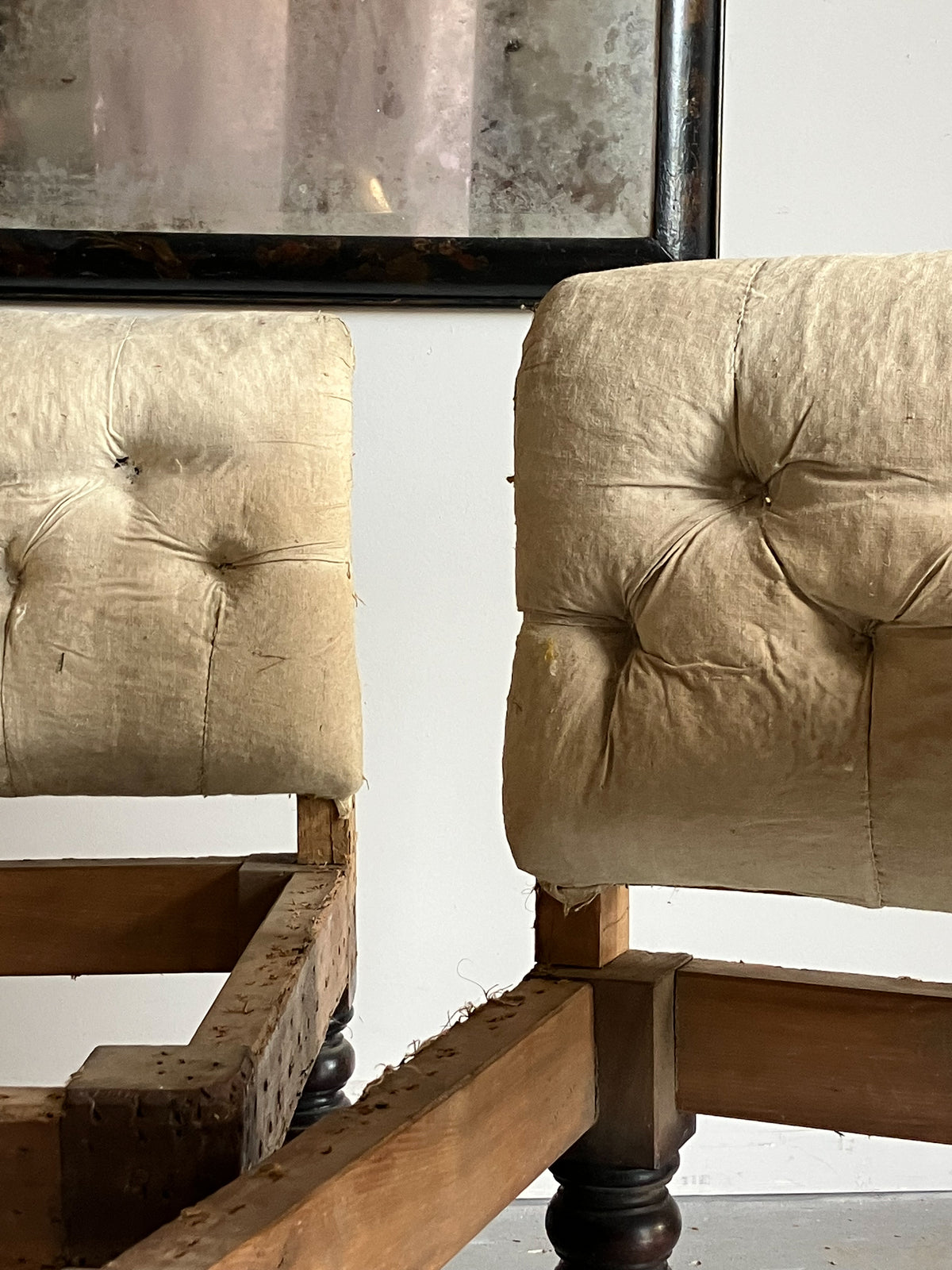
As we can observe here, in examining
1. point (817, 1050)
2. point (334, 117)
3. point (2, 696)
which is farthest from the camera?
point (334, 117)

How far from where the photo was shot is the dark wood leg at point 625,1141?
752mm

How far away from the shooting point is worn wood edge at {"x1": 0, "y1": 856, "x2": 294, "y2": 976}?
40.6 inches

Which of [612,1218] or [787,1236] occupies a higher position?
[612,1218]

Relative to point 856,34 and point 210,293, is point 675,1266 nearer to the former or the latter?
point 210,293

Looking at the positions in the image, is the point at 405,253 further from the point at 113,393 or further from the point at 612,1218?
the point at 612,1218

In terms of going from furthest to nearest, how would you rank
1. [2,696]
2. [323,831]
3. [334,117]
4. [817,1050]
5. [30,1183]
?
1. [334,117]
2. [323,831]
3. [2,696]
4. [817,1050]
5. [30,1183]

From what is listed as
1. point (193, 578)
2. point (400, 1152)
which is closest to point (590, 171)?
point (193, 578)

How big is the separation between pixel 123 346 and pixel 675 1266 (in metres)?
1.06

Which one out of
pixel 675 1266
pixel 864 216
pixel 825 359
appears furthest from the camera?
pixel 864 216

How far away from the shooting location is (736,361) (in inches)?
25.9

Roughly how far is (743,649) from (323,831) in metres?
0.49

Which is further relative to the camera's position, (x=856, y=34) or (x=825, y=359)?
(x=856, y=34)

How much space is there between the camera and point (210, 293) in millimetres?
1404

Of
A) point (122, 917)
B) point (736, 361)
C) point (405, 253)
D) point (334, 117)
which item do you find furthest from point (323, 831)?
point (334, 117)
